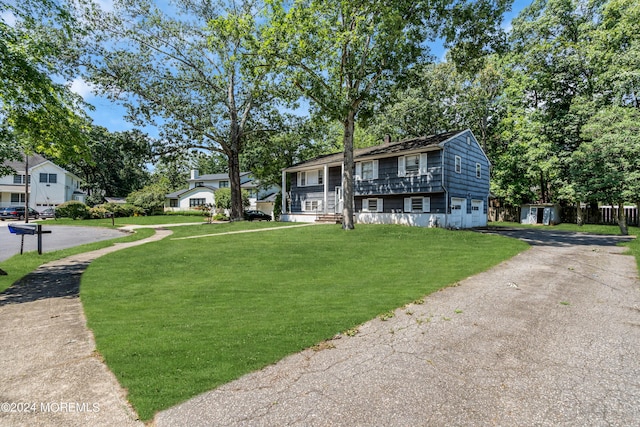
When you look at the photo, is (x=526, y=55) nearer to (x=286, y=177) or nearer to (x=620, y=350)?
(x=286, y=177)

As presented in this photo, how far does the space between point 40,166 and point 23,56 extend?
53610mm

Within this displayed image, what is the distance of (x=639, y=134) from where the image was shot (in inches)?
820

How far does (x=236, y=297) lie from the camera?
7117mm

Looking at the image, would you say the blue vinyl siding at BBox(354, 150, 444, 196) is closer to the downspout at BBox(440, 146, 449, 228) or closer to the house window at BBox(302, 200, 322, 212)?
the downspout at BBox(440, 146, 449, 228)

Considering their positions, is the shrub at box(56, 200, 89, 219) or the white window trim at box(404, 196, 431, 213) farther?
the shrub at box(56, 200, 89, 219)

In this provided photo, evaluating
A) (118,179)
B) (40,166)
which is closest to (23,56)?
(40,166)

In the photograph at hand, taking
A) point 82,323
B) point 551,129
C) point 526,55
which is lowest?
point 82,323

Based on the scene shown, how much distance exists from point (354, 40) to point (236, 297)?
14.3 m

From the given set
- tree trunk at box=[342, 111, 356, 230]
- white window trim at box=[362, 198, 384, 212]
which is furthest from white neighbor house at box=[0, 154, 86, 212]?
tree trunk at box=[342, 111, 356, 230]

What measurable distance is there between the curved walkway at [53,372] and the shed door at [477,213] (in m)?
27.3

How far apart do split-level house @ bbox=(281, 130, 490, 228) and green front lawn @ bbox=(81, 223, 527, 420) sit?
9.33 metres

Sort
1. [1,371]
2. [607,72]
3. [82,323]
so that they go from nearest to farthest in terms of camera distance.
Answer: [1,371] < [82,323] < [607,72]

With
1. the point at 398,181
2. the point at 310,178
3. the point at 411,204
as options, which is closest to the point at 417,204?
the point at 411,204

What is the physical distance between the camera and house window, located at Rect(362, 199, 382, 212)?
2820 centimetres
